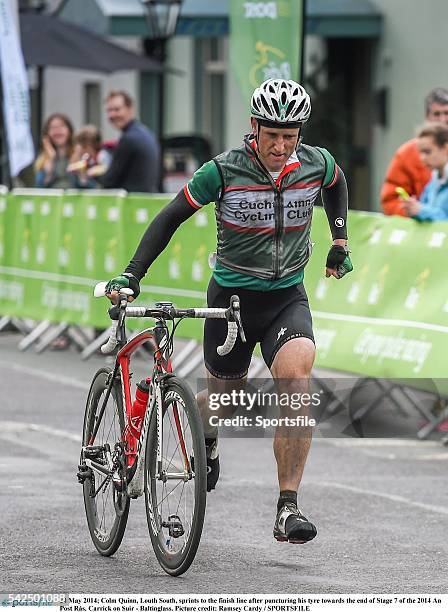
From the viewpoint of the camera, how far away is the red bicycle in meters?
6.75

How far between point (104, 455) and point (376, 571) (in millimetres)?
Answer: 1242

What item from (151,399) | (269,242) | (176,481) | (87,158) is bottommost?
(176,481)

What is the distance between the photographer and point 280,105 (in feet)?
23.6

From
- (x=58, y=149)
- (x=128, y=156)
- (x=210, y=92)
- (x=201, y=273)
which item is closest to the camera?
(x=201, y=273)

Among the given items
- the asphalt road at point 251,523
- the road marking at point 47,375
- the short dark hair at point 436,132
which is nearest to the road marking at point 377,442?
the asphalt road at point 251,523

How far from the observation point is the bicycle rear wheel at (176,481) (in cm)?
665

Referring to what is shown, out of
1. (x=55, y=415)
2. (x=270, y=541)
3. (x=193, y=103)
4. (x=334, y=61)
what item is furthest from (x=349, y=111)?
(x=270, y=541)

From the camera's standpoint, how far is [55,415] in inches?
466

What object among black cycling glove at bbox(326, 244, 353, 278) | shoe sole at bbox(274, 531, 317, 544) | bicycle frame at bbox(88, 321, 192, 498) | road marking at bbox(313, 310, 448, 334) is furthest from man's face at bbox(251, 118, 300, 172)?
road marking at bbox(313, 310, 448, 334)

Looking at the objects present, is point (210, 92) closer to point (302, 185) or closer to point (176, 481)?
point (302, 185)

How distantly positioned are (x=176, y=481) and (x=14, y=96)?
10857mm

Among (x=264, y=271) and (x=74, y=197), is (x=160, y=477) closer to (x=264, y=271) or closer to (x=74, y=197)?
(x=264, y=271)

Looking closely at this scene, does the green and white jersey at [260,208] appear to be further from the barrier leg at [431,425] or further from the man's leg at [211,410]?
the barrier leg at [431,425]

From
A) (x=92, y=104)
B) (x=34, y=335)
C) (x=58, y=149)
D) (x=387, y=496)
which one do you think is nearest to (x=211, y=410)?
(x=387, y=496)
